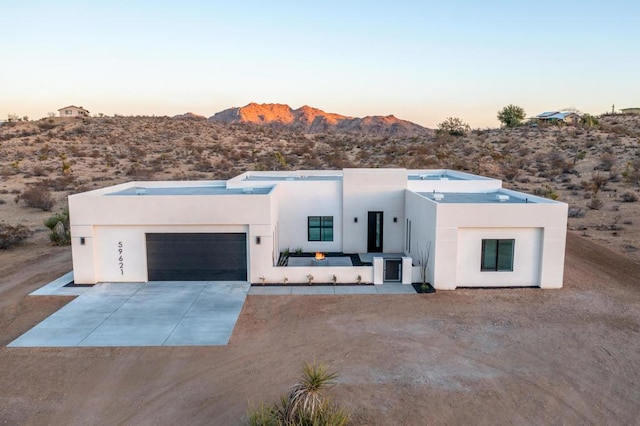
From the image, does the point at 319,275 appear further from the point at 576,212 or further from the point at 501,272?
the point at 576,212

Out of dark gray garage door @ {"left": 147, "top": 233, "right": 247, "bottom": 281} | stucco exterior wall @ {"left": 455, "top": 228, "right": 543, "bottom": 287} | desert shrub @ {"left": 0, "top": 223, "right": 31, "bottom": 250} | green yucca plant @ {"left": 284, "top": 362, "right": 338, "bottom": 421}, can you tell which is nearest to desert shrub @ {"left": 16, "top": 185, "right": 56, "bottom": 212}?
desert shrub @ {"left": 0, "top": 223, "right": 31, "bottom": 250}

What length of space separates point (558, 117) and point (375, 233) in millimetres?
68553

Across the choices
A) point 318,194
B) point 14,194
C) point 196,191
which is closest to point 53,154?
point 14,194

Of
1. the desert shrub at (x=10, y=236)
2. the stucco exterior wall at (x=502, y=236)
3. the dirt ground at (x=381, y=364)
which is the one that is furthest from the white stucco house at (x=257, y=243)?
the desert shrub at (x=10, y=236)

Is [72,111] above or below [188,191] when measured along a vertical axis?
above

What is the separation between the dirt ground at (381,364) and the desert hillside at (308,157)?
1032 cm

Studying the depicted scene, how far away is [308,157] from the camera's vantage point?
178 feet

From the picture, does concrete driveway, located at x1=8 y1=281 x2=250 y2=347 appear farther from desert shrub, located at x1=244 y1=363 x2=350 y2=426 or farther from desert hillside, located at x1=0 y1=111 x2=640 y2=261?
desert hillside, located at x1=0 y1=111 x2=640 y2=261

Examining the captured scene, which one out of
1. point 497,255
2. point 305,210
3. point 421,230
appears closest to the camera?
point 497,255

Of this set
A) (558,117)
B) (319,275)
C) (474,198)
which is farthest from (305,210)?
(558,117)

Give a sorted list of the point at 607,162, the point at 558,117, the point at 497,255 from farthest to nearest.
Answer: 1. the point at 558,117
2. the point at 607,162
3. the point at 497,255

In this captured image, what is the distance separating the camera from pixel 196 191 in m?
21.8

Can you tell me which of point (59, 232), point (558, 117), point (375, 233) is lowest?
point (59, 232)

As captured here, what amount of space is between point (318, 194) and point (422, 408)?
13.2 meters
